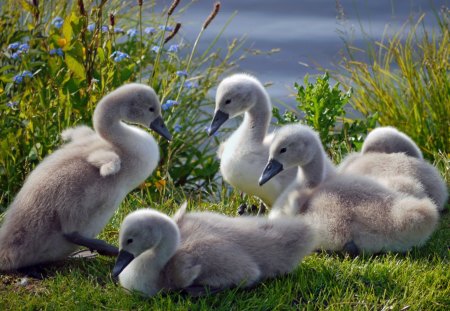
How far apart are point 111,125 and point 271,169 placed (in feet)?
3.52

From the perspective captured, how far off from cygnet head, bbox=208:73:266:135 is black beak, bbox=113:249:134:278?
184 cm

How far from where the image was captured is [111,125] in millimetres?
6555

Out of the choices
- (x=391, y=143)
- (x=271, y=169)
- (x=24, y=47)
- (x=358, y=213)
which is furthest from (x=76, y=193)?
(x=391, y=143)

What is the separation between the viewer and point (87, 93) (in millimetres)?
8227

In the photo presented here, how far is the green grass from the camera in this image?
226 inches

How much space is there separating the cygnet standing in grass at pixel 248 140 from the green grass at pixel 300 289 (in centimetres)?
87

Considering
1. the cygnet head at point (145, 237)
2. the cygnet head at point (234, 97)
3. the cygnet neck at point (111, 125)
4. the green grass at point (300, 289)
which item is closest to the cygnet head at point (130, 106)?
the cygnet neck at point (111, 125)

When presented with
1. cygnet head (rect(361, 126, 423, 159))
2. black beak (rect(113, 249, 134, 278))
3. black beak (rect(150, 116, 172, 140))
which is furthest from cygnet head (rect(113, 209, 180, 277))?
cygnet head (rect(361, 126, 423, 159))

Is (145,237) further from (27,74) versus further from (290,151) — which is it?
(27,74)

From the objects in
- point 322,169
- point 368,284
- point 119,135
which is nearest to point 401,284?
point 368,284

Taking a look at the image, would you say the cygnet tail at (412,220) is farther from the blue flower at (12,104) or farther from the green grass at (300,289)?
the blue flower at (12,104)

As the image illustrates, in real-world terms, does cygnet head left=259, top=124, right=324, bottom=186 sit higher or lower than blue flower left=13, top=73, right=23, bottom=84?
higher

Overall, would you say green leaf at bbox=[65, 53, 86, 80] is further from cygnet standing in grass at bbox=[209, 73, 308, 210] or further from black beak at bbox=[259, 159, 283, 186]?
black beak at bbox=[259, 159, 283, 186]

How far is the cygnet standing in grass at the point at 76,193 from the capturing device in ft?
20.1
